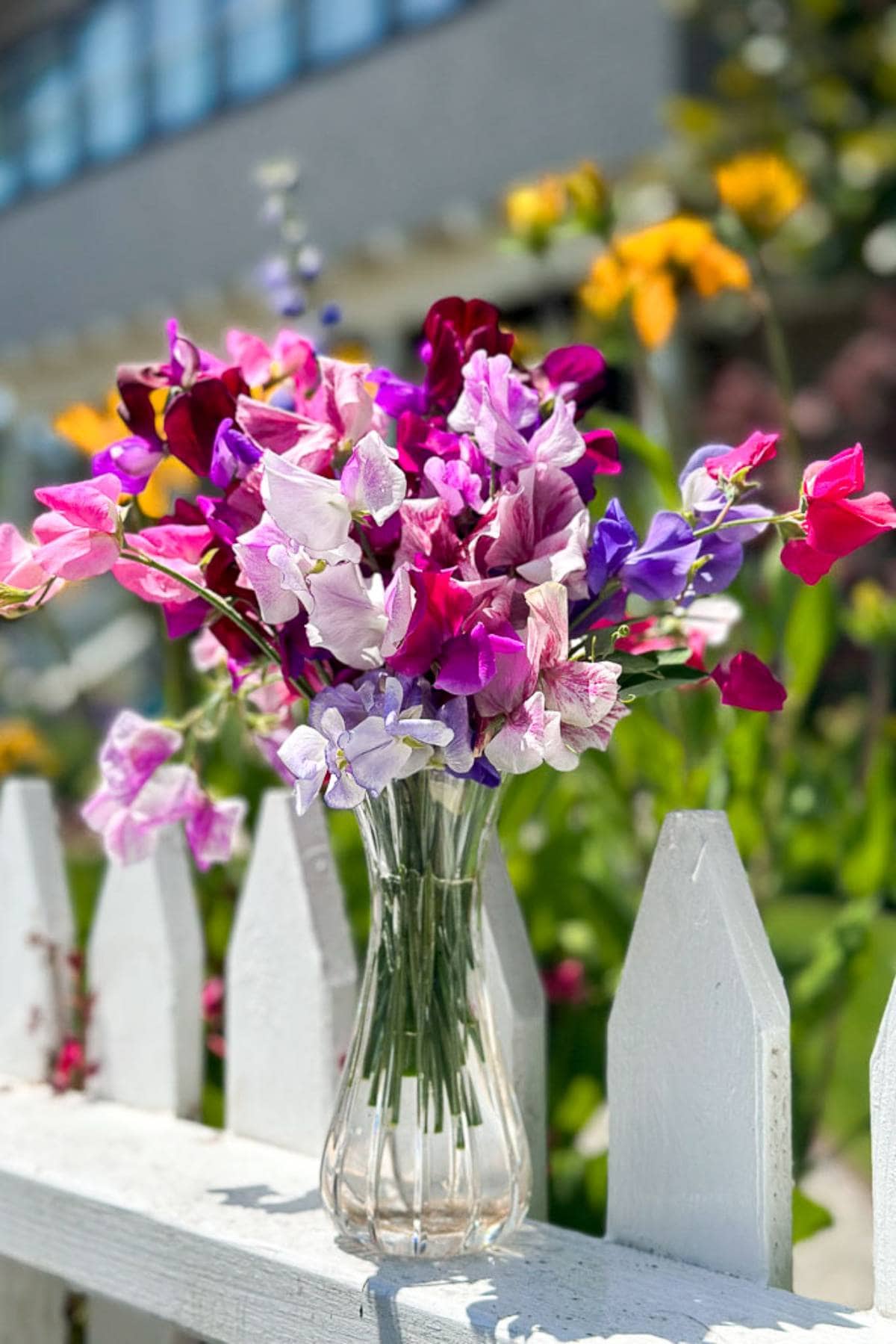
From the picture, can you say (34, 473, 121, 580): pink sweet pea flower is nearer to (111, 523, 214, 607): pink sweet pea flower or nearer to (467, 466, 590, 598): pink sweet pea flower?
(111, 523, 214, 607): pink sweet pea flower

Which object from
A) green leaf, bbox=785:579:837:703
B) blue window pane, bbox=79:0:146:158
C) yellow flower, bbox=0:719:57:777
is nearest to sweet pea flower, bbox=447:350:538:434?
green leaf, bbox=785:579:837:703

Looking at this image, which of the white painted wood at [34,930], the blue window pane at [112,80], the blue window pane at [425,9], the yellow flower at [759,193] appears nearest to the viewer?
the white painted wood at [34,930]

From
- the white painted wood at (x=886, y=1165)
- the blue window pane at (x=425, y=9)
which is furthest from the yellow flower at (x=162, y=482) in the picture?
the blue window pane at (x=425, y=9)

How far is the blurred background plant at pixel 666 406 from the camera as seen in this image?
158 centimetres

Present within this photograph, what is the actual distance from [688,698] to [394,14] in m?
7.84

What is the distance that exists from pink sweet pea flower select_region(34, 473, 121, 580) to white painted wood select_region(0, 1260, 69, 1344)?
701mm

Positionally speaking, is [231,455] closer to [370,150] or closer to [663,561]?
[663,561]

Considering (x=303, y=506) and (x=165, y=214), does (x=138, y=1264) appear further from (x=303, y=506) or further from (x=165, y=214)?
(x=165, y=214)

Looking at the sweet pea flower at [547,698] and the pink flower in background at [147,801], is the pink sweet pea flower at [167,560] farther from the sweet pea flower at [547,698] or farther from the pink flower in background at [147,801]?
the sweet pea flower at [547,698]

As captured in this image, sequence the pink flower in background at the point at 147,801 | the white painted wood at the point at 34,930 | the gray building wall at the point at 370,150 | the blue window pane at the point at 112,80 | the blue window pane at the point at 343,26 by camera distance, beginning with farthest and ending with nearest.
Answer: the blue window pane at the point at 112,80
the blue window pane at the point at 343,26
the gray building wall at the point at 370,150
the white painted wood at the point at 34,930
the pink flower in background at the point at 147,801

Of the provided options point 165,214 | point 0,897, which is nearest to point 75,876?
point 0,897

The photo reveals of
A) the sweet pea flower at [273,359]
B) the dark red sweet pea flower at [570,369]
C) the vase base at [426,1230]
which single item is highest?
the sweet pea flower at [273,359]

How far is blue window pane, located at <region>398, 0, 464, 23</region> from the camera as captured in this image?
826 cm

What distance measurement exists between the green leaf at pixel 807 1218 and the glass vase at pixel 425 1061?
1.22 feet
